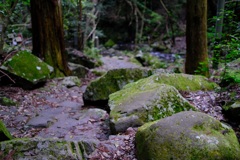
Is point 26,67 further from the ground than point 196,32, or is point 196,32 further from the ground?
point 196,32

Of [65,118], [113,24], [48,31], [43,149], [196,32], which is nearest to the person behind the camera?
[43,149]

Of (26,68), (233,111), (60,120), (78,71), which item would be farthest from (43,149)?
(78,71)

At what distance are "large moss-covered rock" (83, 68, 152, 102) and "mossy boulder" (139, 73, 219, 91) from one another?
122 cm

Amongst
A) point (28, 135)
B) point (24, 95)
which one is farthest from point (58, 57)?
point (28, 135)

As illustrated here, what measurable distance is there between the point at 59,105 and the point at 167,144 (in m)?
4.19

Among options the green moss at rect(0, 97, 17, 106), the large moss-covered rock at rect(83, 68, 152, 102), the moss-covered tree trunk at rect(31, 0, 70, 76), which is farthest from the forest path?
the moss-covered tree trunk at rect(31, 0, 70, 76)

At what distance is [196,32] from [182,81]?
210cm

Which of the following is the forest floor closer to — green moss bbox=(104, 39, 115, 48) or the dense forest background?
the dense forest background

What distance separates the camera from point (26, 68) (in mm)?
6734

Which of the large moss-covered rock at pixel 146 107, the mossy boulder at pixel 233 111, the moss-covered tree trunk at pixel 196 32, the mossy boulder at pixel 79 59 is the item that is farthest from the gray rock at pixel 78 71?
the mossy boulder at pixel 233 111

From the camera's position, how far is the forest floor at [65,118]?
2887 mm

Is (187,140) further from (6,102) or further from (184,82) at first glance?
(6,102)

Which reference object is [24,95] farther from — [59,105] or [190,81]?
[190,81]

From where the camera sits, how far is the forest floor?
2887 millimetres
